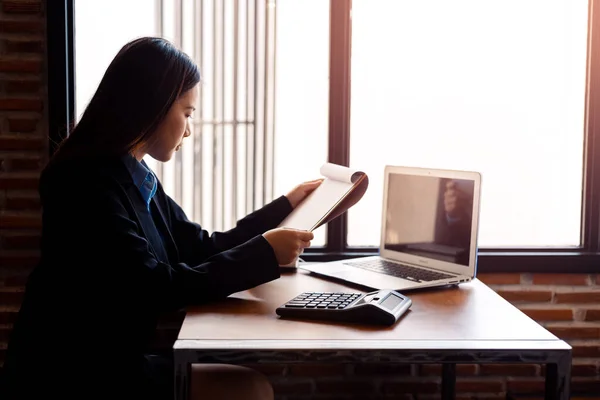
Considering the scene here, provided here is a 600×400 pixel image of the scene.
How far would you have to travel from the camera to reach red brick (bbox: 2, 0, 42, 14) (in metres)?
2.24

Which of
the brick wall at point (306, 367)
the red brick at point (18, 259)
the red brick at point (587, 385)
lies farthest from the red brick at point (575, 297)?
the red brick at point (18, 259)

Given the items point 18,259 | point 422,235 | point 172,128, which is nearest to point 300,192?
point 422,235

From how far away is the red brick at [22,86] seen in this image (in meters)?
2.28

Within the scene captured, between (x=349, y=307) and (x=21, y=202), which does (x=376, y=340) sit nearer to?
(x=349, y=307)

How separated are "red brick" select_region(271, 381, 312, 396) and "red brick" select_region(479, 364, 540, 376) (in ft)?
2.03

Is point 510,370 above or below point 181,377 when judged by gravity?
below

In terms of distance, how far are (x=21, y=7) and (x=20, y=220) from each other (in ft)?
2.20

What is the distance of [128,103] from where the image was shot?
1628mm

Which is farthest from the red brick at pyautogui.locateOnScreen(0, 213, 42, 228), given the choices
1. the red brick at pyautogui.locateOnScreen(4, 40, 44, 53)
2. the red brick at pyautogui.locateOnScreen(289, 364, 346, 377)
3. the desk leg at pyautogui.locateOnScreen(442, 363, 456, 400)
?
the desk leg at pyautogui.locateOnScreen(442, 363, 456, 400)

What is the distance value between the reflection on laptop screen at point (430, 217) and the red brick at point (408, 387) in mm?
622

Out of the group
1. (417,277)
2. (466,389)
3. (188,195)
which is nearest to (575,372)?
(466,389)

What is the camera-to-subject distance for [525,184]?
2498mm

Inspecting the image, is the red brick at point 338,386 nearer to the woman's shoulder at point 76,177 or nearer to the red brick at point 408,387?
the red brick at point 408,387

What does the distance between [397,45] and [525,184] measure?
0.66 metres
